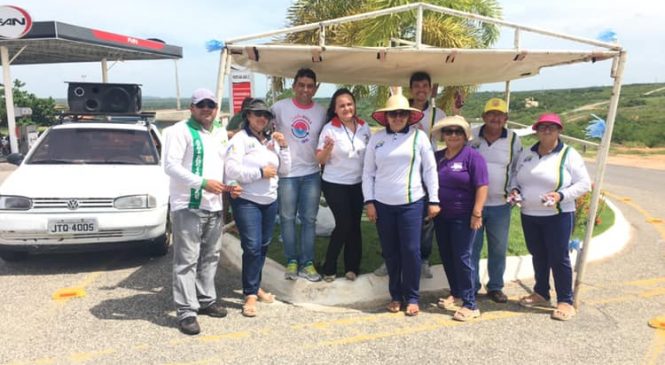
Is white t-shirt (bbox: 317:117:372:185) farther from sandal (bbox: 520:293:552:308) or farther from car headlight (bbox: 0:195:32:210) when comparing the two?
car headlight (bbox: 0:195:32:210)

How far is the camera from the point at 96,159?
6219mm

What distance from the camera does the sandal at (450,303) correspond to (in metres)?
4.49

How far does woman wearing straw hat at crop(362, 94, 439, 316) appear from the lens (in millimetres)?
4086

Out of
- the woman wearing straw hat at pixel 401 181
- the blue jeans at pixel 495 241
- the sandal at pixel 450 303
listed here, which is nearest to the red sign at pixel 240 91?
the woman wearing straw hat at pixel 401 181

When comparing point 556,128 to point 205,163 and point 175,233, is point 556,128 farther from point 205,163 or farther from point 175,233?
point 175,233

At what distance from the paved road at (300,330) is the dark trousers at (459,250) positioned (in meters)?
0.29

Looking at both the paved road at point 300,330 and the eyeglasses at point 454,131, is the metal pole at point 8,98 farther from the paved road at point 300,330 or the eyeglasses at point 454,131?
the eyeglasses at point 454,131

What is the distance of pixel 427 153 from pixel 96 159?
4.26m

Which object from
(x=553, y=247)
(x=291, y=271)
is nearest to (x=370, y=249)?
(x=291, y=271)

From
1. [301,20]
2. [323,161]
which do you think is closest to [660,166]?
[301,20]

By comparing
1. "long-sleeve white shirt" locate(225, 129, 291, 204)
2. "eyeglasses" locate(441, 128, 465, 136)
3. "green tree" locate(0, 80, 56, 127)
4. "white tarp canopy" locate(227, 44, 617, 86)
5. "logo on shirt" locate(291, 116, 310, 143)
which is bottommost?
"green tree" locate(0, 80, 56, 127)

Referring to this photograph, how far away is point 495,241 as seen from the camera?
461 centimetres

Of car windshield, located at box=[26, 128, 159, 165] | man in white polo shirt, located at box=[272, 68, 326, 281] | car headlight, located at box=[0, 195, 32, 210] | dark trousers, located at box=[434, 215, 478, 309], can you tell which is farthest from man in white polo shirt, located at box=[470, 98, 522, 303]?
car headlight, located at box=[0, 195, 32, 210]

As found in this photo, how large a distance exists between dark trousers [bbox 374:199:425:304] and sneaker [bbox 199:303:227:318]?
1.48 m
